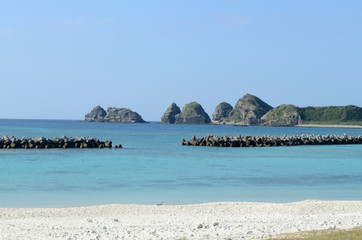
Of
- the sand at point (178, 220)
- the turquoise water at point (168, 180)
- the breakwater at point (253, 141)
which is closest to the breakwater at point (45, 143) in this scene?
the turquoise water at point (168, 180)

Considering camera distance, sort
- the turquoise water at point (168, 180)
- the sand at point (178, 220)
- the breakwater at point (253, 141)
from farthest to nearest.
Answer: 1. the breakwater at point (253, 141)
2. the turquoise water at point (168, 180)
3. the sand at point (178, 220)

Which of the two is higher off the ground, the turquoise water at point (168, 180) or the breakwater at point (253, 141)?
the breakwater at point (253, 141)

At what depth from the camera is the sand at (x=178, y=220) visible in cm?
1139

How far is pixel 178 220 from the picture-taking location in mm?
13805

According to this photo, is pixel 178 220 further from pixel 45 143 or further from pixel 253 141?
pixel 253 141

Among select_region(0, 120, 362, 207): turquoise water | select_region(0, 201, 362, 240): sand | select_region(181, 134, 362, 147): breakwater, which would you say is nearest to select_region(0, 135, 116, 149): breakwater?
select_region(0, 120, 362, 207): turquoise water

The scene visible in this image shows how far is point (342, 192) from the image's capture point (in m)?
22.2

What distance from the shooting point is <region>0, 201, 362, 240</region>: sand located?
11.4 metres

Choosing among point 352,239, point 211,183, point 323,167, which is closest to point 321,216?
point 352,239

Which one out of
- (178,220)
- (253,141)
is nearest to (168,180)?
(178,220)

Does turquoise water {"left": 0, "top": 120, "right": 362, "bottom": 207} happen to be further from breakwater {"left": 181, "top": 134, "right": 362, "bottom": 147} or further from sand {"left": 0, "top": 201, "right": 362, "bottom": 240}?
breakwater {"left": 181, "top": 134, "right": 362, "bottom": 147}

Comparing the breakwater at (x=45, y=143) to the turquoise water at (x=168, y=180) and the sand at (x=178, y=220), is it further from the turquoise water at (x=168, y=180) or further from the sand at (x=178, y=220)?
the sand at (x=178, y=220)

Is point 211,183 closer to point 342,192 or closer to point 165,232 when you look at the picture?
point 342,192

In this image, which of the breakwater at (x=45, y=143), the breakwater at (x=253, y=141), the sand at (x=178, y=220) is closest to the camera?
the sand at (x=178, y=220)
